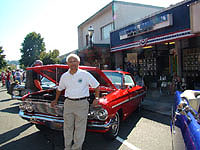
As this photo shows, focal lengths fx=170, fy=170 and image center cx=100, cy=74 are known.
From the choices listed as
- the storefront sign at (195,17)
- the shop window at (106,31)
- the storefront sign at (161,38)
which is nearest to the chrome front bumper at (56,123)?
the storefront sign at (195,17)

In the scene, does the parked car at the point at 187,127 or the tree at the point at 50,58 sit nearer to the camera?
the parked car at the point at 187,127

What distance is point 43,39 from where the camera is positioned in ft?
173

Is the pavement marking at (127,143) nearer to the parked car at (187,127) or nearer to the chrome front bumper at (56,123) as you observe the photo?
the chrome front bumper at (56,123)

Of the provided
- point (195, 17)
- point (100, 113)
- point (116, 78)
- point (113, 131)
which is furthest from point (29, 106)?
point (195, 17)

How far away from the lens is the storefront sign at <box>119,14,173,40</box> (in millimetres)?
8398

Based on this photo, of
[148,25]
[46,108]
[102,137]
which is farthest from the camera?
[148,25]

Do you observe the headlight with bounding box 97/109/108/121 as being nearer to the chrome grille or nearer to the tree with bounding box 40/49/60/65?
the chrome grille

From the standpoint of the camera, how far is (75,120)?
2990 millimetres

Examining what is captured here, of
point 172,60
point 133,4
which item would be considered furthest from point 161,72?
point 133,4

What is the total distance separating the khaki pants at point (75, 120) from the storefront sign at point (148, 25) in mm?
7131

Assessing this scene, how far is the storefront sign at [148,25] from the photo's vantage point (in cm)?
840

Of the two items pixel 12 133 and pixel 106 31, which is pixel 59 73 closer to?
pixel 12 133

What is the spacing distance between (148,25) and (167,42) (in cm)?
140

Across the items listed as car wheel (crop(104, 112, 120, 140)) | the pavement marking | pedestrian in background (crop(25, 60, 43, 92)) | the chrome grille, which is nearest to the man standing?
the chrome grille
